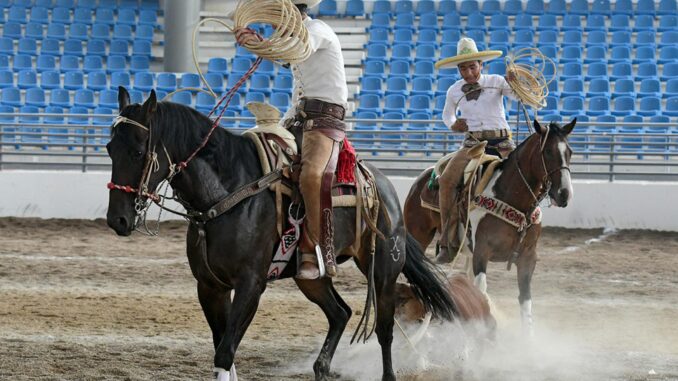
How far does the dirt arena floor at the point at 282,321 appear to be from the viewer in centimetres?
686

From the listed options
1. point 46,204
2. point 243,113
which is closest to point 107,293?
point 46,204

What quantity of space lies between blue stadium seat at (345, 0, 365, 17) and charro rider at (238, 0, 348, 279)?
60.4 feet

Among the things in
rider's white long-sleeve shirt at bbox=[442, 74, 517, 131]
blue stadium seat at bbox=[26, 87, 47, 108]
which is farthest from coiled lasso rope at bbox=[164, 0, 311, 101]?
blue stadium seat at bbox=[26, 87, 47, 108]

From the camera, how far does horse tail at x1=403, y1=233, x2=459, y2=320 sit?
22.3ft

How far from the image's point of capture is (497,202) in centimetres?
841

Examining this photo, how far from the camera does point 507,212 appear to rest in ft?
27.3

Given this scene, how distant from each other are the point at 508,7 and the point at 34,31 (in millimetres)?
11258

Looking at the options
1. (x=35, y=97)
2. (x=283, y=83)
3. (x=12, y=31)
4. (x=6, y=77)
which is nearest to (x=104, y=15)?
(x=12, y=31)

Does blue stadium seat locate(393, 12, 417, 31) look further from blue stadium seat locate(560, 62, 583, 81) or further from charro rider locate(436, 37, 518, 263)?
charro rider locate(436, 37, 518, 263)

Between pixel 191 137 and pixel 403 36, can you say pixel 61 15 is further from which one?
pixel 191 137

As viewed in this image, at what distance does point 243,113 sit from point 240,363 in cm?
1363

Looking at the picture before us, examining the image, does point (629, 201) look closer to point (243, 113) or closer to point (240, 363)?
point (243, 113)

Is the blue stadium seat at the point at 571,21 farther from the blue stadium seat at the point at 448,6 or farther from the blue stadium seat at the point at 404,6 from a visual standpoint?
the blue stadium seat at the point at 404,6

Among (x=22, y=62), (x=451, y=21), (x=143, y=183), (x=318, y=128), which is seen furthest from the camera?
(x=451, y=21)
